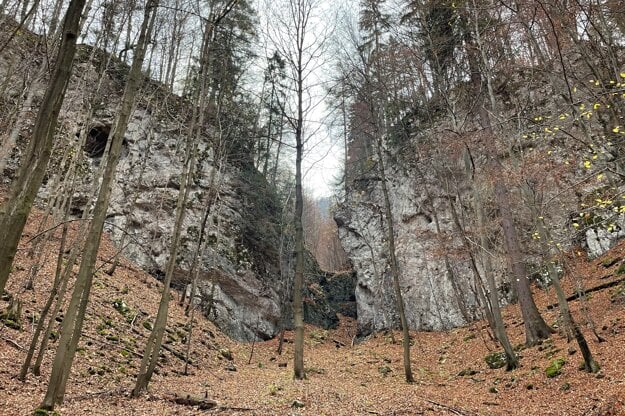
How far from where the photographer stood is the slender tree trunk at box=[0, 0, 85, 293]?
9.61 ft

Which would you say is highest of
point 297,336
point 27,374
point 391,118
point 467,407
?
point 391,118

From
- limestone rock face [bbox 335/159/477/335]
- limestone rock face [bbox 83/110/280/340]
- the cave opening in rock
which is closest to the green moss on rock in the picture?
limestone rock face [bbox 335/159/477/335]

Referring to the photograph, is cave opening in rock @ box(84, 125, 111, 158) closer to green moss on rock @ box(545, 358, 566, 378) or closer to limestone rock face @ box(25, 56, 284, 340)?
limestone rock face @ box(25, 56, 284, 340)

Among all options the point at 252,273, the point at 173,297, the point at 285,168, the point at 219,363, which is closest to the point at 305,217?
the point at 285,168

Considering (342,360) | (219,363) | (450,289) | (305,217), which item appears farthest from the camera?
(305,217)

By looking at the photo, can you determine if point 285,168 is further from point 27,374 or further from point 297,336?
point 27,374

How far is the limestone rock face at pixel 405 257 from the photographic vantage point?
18.7 metres

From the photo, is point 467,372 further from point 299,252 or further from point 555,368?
point 299,252

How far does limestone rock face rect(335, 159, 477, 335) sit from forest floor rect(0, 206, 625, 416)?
2595 millimetres

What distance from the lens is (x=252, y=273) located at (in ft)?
70.2

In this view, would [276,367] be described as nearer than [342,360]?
Yes

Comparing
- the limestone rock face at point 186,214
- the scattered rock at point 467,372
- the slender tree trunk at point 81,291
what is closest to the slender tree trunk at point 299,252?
the scattered rock at point 467,372

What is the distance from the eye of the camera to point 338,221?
1014 inches

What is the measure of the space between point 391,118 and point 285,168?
37.2 ft
